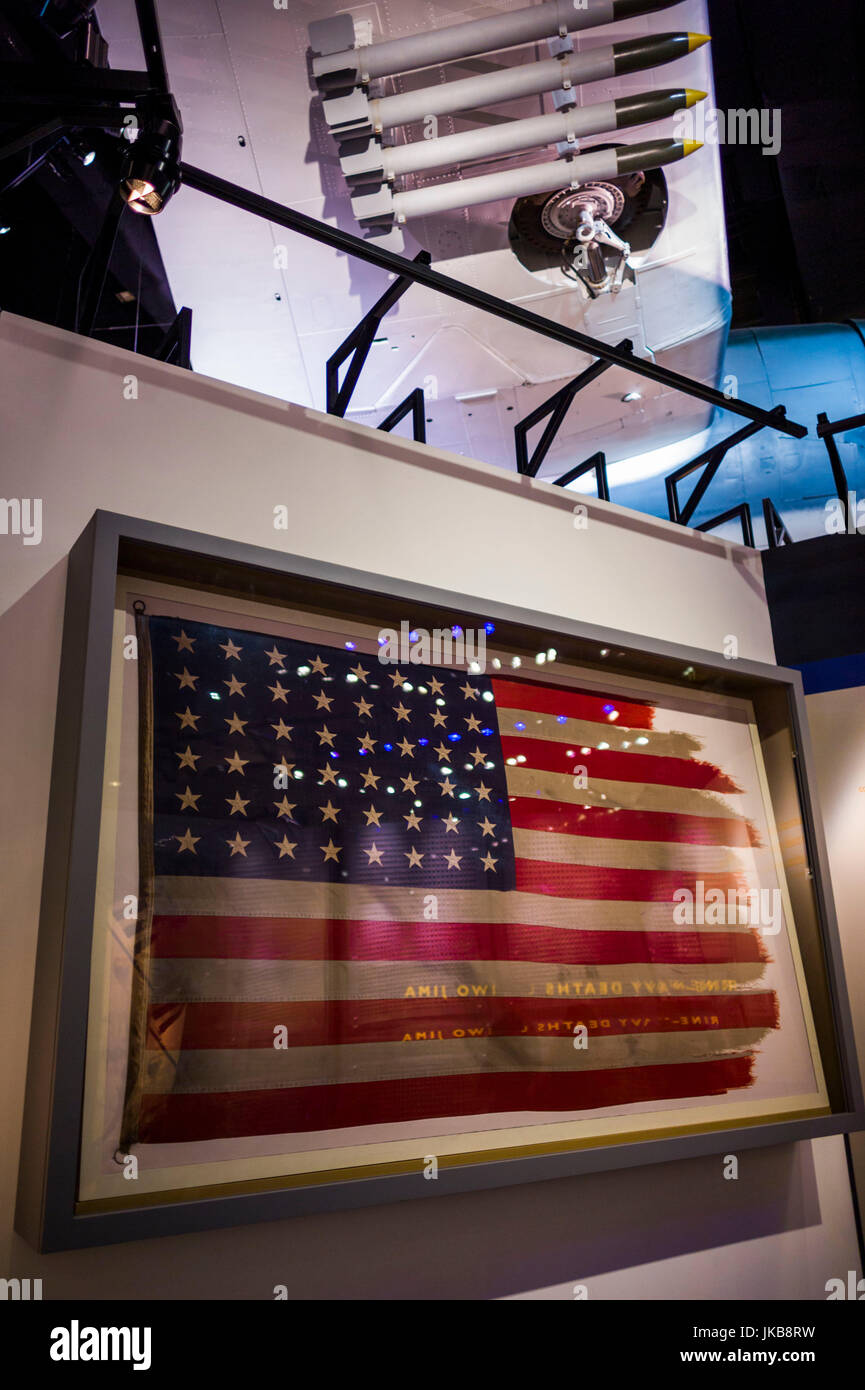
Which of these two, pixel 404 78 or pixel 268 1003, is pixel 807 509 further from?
pixel 268 1003

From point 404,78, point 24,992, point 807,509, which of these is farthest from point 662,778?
point 807,509

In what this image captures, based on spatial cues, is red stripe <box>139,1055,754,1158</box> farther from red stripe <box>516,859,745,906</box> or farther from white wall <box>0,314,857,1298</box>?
red stripe <box>516,859,745,906</box>

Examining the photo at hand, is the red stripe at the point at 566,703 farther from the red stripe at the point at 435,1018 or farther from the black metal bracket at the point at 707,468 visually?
the black metal bracket at the point at 707,468

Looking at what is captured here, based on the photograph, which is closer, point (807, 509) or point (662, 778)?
point (662, 778)

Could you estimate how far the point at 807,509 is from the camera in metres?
5.02

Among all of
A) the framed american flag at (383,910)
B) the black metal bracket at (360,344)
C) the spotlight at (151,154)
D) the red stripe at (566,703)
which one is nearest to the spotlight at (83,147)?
the spotlight at (151,154)

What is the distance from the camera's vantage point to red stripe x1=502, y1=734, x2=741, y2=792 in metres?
2.00

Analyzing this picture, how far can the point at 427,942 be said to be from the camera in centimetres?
170

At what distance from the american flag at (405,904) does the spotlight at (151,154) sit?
772mm

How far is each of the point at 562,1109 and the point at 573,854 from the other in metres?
0.53

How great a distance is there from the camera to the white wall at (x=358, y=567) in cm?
140

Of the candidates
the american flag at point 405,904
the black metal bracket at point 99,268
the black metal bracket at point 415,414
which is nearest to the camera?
the american flag at point 405,904
